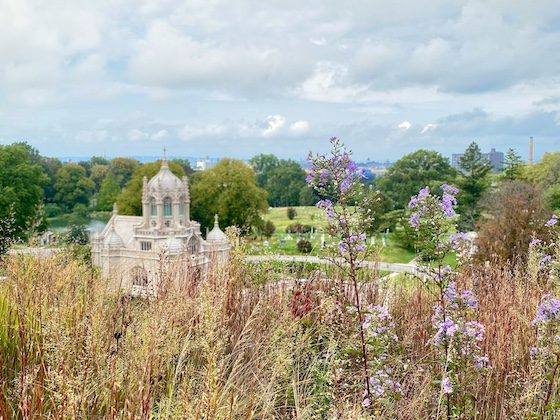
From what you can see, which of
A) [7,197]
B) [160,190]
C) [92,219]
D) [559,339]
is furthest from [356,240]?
[92,219]

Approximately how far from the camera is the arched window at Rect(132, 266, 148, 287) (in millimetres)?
5371

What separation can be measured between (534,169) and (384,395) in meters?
48.3

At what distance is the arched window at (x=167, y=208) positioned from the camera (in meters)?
28.4

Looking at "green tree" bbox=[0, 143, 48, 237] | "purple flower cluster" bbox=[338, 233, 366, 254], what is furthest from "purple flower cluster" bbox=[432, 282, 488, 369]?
"green tree" bbox=[0, 143, 48, 237]

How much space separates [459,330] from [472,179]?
139 ft

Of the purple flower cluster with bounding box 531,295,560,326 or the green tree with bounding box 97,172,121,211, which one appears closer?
the purple flower cluster with bounding box 531,295,560,326

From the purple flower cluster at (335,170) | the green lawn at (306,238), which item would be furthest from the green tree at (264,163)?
the purple flower cluster at (335,170)

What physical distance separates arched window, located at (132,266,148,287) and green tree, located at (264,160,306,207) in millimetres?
75310

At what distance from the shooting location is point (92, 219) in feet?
218

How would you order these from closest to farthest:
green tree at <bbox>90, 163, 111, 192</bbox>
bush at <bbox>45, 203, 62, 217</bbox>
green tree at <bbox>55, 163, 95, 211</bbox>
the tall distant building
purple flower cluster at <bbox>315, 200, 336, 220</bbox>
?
purple flower cluster at <bbox>315, 200, 336, 220</bbox> → the tall distant building → bush at <bbox>45, 203, 62, 217</bbox> → green tree at <bbox>55, 163, 95, 211</bbox> → green tree at <bbox>90, 163, 111, 192</bbox>

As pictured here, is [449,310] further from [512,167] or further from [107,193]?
[107,193]

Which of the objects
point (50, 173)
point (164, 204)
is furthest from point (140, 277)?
point (50, 173)

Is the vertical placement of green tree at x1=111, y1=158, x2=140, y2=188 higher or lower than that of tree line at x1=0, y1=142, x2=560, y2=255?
higher

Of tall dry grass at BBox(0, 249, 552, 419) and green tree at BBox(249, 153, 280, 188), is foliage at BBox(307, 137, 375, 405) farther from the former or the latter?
green tree at BBox(249, 153, 280, 188)
